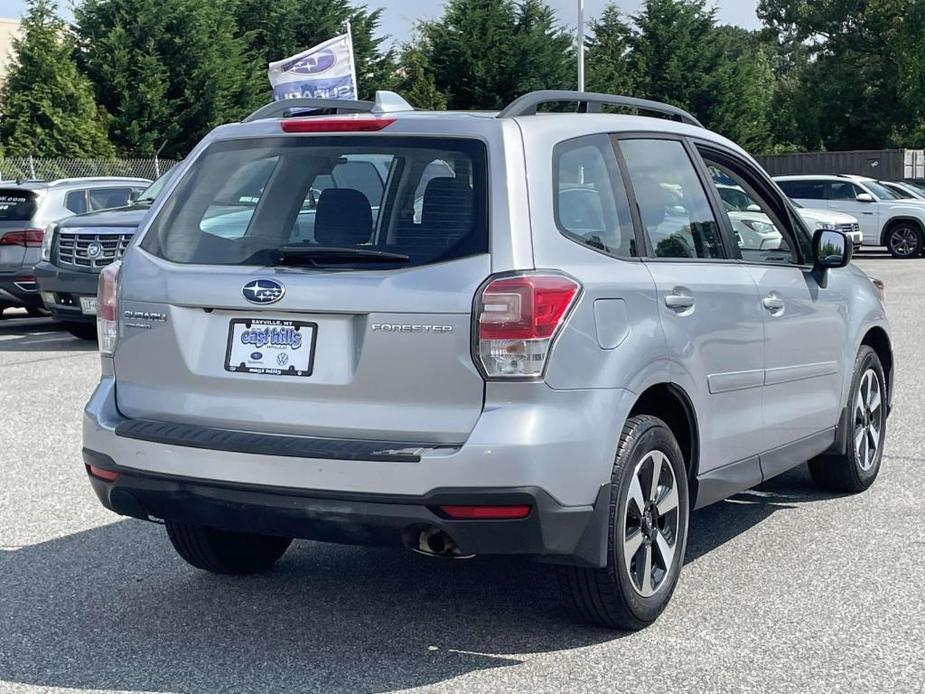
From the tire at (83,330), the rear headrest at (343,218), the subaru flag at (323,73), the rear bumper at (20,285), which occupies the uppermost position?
the subaru flag at (323,73)

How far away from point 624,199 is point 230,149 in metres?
1.37

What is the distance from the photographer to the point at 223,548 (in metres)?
5.20

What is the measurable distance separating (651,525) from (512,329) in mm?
1037

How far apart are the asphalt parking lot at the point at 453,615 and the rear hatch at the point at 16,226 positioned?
8733 millimetres

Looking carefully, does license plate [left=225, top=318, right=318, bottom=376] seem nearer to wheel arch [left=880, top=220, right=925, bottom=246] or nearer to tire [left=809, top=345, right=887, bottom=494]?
tire [left=809, top=345, right=887, bottom=494]

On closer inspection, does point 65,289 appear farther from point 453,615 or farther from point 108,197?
point 453,615

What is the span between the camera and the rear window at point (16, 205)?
15.1 m

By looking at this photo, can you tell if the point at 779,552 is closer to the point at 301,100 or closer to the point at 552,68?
the point at 301,100

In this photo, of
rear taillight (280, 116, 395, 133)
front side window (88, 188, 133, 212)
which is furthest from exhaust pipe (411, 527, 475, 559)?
front side window (88, 188, 133, 212)

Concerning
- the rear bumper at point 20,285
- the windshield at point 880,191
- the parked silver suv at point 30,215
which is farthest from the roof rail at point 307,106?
the windshield at point 880,191

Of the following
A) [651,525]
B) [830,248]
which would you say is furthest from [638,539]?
[830,248]

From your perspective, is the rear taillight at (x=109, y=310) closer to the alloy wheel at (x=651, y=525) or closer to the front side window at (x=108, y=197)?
the alloy wheel at (x=651, y=525)

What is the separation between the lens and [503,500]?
157 inches

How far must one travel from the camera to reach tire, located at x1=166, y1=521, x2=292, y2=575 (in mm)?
5156
